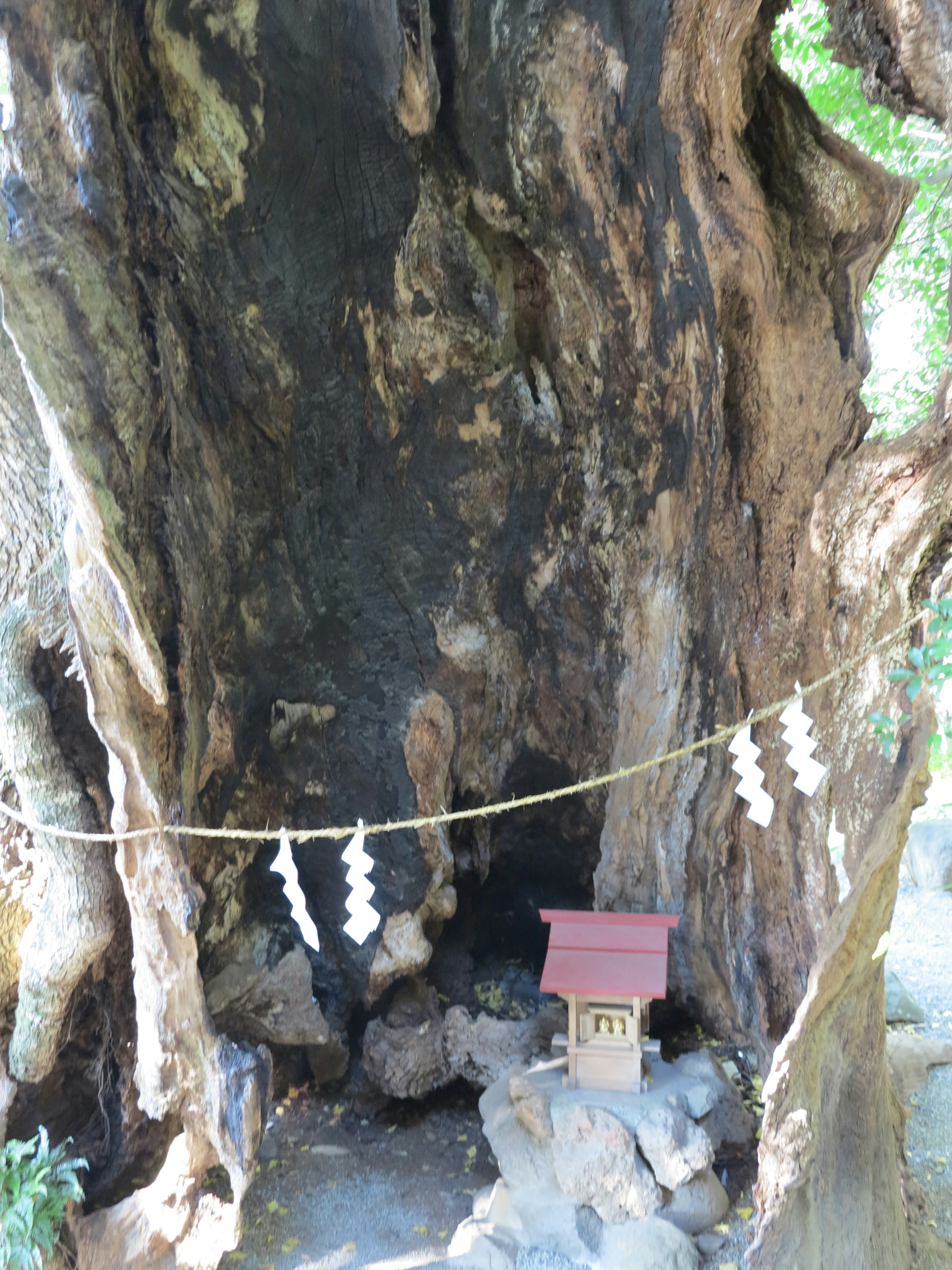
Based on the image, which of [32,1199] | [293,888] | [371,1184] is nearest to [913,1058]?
[371,1184]

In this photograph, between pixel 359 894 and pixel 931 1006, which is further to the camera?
pixel 931 1006

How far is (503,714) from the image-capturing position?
147 inches

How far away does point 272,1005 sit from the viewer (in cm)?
339

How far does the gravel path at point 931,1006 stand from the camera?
127 inches

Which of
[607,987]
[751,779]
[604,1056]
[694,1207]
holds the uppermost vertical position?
[751,779]

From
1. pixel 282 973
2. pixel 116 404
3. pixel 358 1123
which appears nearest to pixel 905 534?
pixel 116 404

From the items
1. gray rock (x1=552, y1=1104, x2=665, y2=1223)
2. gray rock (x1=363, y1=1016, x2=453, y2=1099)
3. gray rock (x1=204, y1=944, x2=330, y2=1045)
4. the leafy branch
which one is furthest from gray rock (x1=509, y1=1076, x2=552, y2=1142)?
the leafy branch

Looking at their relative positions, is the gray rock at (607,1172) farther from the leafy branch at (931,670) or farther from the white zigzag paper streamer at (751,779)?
the leafy branch at (931,670)

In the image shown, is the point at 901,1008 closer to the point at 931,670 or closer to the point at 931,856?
the point at 931,856

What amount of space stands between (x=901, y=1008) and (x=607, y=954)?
259cm

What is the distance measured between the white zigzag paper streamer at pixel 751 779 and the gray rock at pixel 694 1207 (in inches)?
56.7

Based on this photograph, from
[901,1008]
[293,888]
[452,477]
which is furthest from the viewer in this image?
[901,1008]

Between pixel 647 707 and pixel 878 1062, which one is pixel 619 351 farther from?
pixel 878 1062

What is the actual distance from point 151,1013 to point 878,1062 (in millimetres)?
2350
